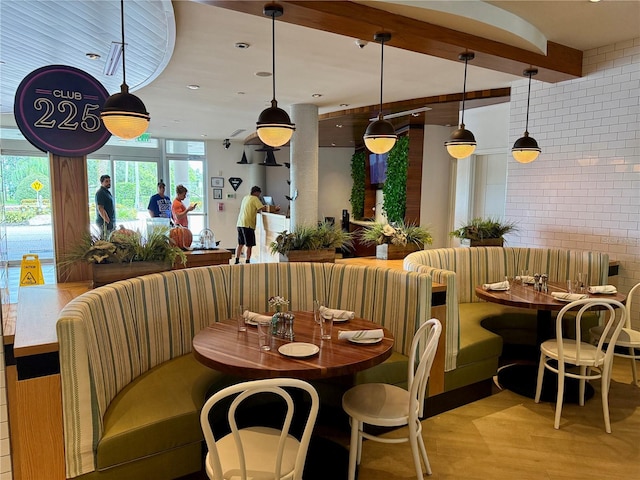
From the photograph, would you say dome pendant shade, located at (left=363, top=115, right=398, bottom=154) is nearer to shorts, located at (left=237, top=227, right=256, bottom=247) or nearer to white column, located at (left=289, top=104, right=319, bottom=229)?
white column, located at (left=289, top=104, right=319, bottom=229)

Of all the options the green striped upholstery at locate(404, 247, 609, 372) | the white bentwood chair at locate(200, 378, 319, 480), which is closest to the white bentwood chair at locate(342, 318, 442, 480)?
the white bentwood chair at locate(200, 378, 319, 480)

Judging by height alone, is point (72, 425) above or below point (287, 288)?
below

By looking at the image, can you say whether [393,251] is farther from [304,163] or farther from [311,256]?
[304,163]

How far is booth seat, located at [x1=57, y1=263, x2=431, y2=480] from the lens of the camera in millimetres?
1942

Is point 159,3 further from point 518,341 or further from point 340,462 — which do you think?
point 518,341

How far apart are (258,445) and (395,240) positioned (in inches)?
118

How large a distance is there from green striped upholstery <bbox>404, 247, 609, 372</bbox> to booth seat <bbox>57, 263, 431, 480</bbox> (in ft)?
2.95

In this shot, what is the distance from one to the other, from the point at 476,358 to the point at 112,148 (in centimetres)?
981

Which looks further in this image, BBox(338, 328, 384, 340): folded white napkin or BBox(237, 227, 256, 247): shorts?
BBox(237, 227, 256, 247): shorts

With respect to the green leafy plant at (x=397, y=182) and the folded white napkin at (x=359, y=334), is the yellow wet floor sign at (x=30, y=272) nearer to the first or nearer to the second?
the folded white napkin at (x=359, y=334)

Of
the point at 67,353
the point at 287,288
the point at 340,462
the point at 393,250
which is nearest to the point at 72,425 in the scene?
the point at 67,353

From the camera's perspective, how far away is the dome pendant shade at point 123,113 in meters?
2.62

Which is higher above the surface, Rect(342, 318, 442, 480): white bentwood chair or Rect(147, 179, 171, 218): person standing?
Rect(147, 179, 171, 218): person standing

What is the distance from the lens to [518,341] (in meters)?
4.14
